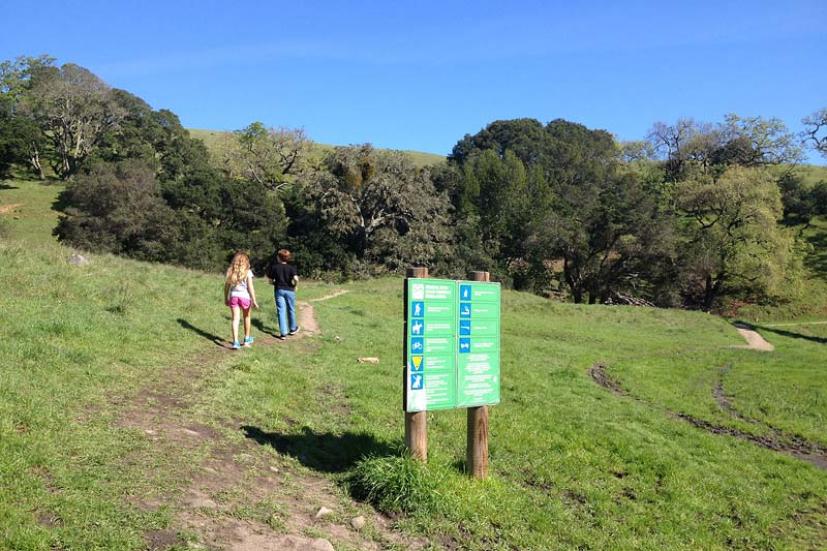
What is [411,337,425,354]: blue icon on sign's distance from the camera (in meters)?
6.50

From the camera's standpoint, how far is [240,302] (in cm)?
1224

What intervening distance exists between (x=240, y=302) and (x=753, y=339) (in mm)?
31710

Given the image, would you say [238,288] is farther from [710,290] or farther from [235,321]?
[710,290]

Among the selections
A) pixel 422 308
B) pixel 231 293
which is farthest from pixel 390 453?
Answer: pixel 231 293

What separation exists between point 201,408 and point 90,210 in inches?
2021

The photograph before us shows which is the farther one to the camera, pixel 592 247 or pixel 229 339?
pixel 592 247

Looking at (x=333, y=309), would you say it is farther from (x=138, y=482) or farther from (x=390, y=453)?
(x=138, y=482)

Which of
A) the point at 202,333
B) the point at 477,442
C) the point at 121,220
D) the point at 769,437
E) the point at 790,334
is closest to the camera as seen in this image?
the point at 477,442

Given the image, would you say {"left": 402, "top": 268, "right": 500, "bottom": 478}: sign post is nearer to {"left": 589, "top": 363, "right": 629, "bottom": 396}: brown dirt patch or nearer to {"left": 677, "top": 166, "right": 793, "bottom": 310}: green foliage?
{"left": 589, "top": 363, "right": 629, "bottom": 396}: brown dirt patch

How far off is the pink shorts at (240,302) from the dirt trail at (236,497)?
4194 millimetres

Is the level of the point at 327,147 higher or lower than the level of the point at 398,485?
higher

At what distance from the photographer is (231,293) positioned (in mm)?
12219

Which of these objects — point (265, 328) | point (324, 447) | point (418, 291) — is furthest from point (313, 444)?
point (265, 328)

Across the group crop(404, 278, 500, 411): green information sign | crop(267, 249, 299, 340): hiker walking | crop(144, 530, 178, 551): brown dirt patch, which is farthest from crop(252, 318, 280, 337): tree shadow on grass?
crop(144, 530, 178, 551): brown dirt patch
